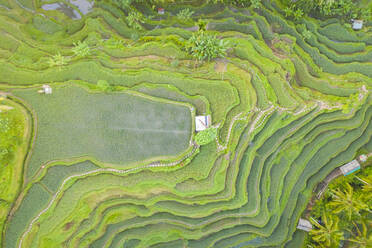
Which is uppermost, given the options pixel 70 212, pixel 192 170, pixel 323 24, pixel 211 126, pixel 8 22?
pixel 8 22

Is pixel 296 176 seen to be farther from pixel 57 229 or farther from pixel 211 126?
pixel 57 229

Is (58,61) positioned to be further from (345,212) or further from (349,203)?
(345,212)

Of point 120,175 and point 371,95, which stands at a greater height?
point 371,95

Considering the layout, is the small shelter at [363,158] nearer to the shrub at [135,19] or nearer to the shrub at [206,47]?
the shrub at [206,47]

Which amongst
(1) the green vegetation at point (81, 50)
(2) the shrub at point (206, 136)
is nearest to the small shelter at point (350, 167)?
(2) the shrub at point (206, 136)

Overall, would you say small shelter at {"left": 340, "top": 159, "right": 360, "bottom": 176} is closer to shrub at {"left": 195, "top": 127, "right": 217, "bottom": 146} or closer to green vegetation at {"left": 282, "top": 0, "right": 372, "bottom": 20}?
shrub at {"left": 195, "top": 127, "right": 217, "bottom": 146}

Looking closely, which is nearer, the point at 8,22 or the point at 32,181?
the point at 32,181

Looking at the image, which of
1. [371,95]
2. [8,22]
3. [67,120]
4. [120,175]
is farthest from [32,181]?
[371,95]
